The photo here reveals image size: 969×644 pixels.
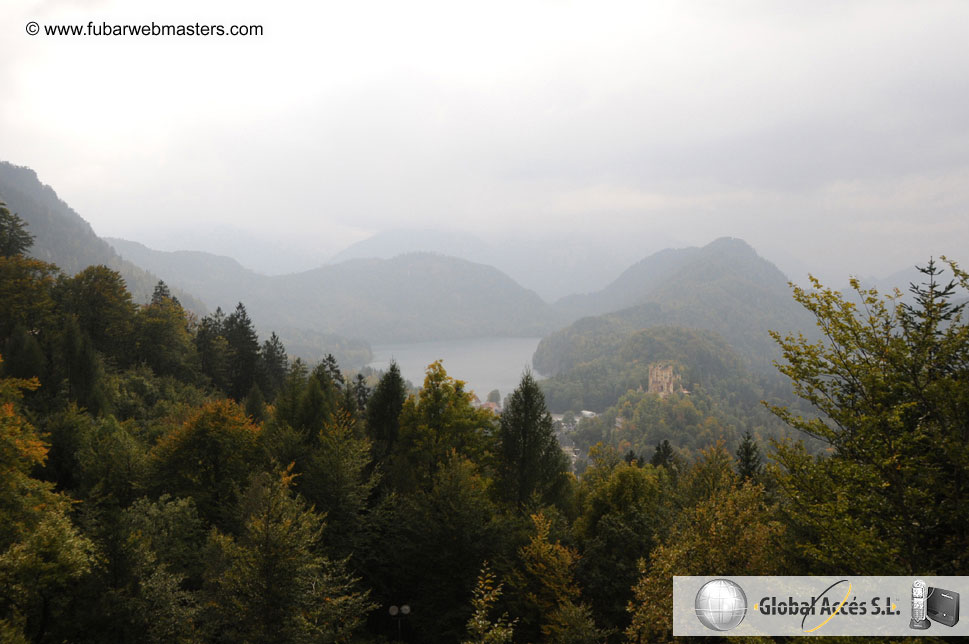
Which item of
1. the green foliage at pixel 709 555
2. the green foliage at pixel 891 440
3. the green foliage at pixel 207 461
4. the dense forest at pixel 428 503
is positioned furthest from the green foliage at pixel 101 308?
the green foliage at pixel 891 440

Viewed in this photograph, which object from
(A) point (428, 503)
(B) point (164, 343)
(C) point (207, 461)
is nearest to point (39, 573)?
(C) point (207, 461)

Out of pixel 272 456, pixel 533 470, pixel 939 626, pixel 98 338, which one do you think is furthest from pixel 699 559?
pixel 98 338

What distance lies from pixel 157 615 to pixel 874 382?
18.1 meters

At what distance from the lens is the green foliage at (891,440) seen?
9094 millimetres

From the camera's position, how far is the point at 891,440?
944 centimetres

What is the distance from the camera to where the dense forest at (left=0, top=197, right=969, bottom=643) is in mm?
9672

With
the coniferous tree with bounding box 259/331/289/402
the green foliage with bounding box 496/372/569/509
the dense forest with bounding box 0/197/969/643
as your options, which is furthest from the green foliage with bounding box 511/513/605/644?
the coniferous tree with bounding box 259/331/289/402

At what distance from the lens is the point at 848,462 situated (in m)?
9.84

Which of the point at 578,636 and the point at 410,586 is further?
the point at 410,586

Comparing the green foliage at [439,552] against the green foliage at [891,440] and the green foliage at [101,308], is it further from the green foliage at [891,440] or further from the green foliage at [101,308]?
the green foliage at [101,308]

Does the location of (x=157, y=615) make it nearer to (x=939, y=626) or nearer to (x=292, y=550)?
(x=292, y=550)

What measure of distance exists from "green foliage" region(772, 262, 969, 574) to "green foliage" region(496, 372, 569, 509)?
17.4 m

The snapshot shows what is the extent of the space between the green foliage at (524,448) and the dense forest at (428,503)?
0.39 ft

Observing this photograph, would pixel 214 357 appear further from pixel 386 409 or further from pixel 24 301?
pixel 386 409
